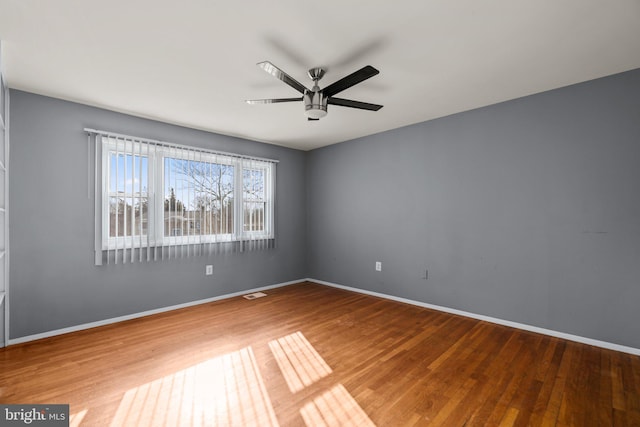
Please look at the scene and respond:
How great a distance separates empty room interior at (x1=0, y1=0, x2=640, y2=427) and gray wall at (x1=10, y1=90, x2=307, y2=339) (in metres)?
0.02

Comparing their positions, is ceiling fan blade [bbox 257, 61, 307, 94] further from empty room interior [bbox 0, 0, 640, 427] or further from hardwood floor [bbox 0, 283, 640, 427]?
hardwood floor [bbox 0, 283, 640, 427]

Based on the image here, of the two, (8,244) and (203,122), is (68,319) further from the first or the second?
(203,122)

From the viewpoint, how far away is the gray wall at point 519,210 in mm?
2508

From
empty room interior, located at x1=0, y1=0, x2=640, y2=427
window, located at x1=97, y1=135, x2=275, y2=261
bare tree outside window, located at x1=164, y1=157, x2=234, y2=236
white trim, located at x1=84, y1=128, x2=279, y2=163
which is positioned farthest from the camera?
bare tree outside window, located at x1=164, y1=157, x2=234, y2=236

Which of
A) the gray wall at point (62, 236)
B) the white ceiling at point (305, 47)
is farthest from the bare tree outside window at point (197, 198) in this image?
the white ceiling at point (305, 47)

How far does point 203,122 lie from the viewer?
145 inches

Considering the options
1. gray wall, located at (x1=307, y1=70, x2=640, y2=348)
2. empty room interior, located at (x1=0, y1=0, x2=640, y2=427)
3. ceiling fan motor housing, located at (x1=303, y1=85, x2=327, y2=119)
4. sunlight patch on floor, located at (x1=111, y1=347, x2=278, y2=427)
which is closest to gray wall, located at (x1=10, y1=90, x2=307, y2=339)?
empty room interior, located at (x1=0, y1=0, x2=640, y2=427)

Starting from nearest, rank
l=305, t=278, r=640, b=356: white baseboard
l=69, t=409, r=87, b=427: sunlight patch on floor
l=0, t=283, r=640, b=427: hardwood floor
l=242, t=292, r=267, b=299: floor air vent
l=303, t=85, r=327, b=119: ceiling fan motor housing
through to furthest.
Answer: l=69, t=409, r=87, b=427: sunlight patch on floor, l=0, t=283, r=640, b=427: hardwood floor, l=303, t=85, r=327, b=119: ceiling fan motor housing, l=305, t=278, r=640, b=356: white baseboard, l=242, t=292, r=267, b=299: floor air vent

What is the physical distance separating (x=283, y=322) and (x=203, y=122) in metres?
2.68

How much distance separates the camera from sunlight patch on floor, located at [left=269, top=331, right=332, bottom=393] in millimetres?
2059

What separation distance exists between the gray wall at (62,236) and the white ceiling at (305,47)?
0.96 ft

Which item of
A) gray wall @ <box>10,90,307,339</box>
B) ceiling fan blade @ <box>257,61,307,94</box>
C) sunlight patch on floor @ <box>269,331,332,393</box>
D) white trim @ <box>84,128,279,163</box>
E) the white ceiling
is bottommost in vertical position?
sunlight patch on floor @ <box>269,331,332,393</box>

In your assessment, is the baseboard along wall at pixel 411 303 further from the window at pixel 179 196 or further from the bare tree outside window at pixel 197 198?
the bare tree outside window at pixel 197 198

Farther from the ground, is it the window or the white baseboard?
the window
